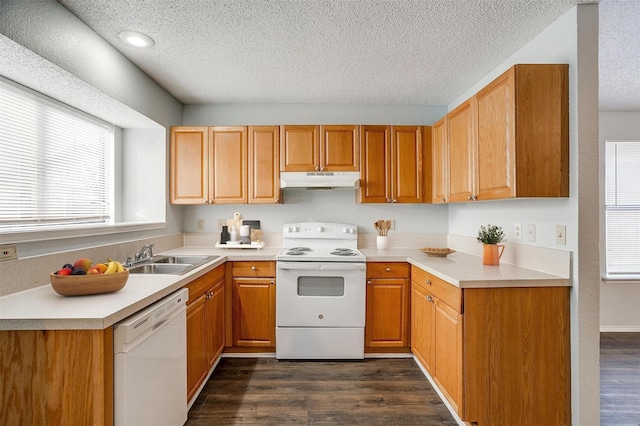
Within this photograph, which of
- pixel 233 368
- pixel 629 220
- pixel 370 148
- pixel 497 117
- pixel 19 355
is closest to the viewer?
pixel 19 355

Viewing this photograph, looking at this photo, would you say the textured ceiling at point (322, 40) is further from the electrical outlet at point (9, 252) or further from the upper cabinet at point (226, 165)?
the electrical outlet at point (9, 252)

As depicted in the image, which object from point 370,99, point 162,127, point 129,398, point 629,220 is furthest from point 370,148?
point 629,220

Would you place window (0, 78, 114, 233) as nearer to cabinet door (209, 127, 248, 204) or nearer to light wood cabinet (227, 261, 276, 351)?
cabinet door (209, 127, 248, 204)

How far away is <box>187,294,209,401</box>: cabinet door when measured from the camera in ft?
6.74

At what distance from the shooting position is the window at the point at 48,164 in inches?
70.0

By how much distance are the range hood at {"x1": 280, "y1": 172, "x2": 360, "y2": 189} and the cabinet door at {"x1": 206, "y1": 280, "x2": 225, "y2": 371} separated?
3.58ft

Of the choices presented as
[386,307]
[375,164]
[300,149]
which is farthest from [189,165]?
[386,307]

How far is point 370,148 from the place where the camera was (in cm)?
311

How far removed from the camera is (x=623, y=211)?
→ 11.5 feet

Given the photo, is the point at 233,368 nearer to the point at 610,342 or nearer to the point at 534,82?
the point at 534,82

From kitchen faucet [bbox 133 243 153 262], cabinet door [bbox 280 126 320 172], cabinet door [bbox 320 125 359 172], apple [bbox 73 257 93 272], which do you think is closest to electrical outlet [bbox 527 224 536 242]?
cabinet door [bbox 320 125 359 172]

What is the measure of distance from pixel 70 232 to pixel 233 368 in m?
1.61

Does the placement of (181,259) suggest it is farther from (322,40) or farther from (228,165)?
(322,40)

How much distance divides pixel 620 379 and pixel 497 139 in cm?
220
